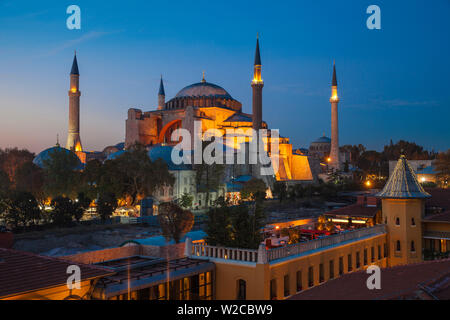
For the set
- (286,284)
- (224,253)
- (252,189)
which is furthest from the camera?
(252,189)

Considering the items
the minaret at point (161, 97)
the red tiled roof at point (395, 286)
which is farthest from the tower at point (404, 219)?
the minaret at point (161, 97)

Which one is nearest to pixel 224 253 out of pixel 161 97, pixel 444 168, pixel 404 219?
pixel 404 219

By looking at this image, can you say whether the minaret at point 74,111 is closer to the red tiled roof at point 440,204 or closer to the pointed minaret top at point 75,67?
the pointed minaret top at point 75,67

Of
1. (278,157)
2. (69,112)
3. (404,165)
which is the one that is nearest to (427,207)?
(404,165)

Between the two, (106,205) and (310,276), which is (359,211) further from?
(106,205)
